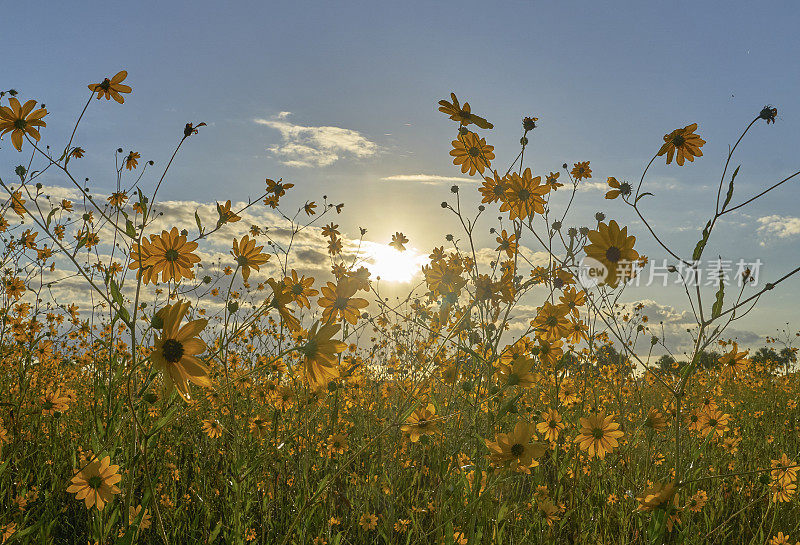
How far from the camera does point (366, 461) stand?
12.0ft

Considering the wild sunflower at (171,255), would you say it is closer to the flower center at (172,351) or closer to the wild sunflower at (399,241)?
the flower center at (172,351)

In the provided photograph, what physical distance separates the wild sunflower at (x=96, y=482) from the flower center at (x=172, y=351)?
1.91 ft

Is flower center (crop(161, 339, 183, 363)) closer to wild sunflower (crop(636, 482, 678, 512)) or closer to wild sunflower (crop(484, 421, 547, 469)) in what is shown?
wild sunflower (crop(484, 421, 547, 469))

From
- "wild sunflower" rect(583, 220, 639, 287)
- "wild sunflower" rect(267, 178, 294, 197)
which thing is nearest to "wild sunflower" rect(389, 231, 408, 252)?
"wild sunflower" rect(267, 178, 294, 197)

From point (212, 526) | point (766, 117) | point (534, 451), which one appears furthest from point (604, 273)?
point (212, 526)

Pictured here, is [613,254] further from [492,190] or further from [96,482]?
[96,482]

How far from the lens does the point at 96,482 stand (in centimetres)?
153

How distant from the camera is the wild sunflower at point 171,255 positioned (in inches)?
65.7

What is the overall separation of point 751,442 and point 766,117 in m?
3.66

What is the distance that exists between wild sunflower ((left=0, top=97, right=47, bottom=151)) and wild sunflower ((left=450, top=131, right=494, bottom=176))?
179 cm

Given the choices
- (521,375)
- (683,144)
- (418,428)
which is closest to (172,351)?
(418,428)

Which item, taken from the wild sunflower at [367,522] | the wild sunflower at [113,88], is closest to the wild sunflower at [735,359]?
the wild sunflower at [367,522]

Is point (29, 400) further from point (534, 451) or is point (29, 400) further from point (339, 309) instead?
point (534, 451)

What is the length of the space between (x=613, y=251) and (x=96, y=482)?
1.82 metres
